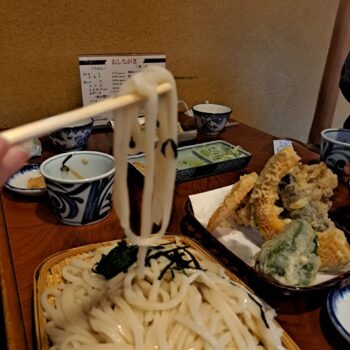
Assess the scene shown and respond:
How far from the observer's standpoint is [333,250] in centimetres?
85

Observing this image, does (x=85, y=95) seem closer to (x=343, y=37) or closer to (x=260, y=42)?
(x=260, y=42)

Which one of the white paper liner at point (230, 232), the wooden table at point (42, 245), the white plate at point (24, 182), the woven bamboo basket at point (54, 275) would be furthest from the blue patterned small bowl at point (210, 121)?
the woven bamboo basket at point (54, 275)

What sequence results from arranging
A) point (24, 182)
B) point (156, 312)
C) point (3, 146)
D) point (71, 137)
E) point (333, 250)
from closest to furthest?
point (3, 146), point (156, 312), point (333, 250), point (24, 182), point (71, 137)

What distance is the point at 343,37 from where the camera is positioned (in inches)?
112

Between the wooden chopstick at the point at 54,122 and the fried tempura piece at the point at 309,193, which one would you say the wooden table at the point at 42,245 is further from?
the wooden chopstick at the point at 54,122

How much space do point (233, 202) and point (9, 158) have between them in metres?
0.70

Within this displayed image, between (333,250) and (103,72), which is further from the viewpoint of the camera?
(103,72)

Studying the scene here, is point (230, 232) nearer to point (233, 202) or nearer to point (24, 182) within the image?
point (233, 202)

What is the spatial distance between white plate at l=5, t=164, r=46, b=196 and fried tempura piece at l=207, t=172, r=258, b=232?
57 cm

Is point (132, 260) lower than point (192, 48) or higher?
lower

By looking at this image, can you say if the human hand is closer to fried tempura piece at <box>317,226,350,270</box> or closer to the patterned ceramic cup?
the patterned ceramic cup

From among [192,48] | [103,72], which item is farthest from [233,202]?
[192,48]

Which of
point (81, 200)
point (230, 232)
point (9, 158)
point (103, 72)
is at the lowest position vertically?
point (230, 232)

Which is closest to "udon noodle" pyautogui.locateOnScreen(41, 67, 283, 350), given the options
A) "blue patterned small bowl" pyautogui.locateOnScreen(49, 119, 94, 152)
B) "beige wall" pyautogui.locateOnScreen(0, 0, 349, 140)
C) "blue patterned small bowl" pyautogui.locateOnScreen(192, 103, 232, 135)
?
"blue patterned small bowl" pyautogui.locateOnScreen(49, 119, 94, 152)
